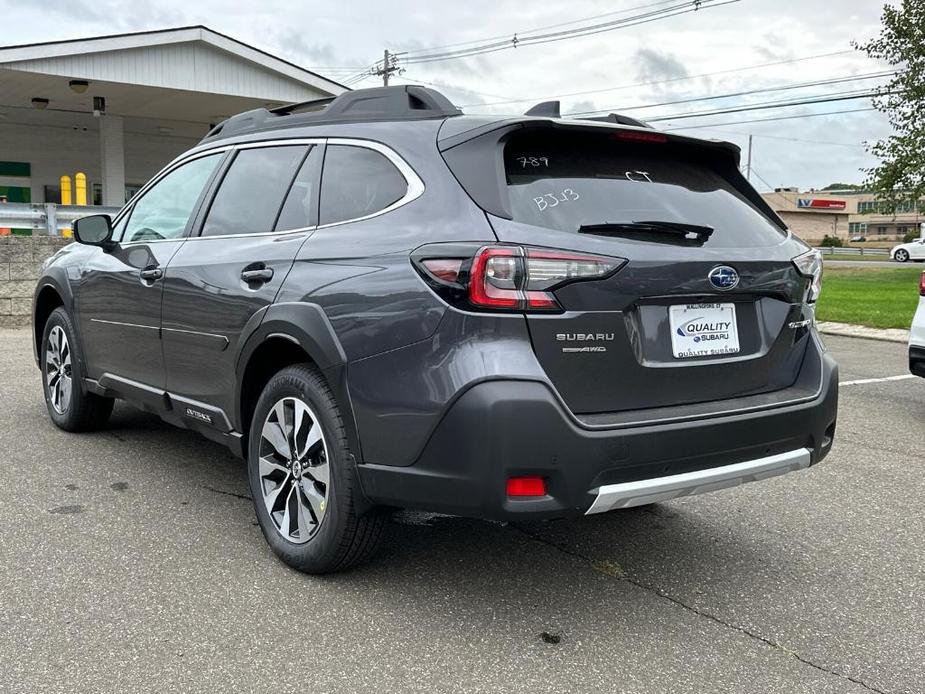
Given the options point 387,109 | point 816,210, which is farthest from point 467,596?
point 816,210

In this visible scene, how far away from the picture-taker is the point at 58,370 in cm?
566

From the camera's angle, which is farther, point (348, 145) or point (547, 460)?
point (348, 145)

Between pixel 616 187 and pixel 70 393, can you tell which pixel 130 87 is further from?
pixel 616 187

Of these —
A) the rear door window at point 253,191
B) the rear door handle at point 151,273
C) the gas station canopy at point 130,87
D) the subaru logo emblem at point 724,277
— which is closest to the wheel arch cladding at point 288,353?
the rear door window at point 253,191

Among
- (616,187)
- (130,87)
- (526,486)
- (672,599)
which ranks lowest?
(672,599)

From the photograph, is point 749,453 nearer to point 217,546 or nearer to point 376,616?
point 376,616

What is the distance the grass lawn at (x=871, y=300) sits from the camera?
1346 centimetres

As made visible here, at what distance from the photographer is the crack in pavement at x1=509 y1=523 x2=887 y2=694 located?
108 inches

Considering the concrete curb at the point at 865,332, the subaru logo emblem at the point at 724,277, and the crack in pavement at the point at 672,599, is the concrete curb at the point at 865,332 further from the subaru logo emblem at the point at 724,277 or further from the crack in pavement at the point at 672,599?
the subaru logo emblem at the point at 724,277

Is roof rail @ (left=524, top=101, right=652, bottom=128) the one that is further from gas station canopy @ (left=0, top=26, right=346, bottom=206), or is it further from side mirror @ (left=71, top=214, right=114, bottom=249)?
gas station canopy @ (left=0, top=26, right=346, bottom=206)

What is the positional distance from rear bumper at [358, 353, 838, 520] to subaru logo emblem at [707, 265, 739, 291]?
447 mm

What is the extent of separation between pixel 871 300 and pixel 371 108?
1579 cm

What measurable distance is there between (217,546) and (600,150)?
2.19m

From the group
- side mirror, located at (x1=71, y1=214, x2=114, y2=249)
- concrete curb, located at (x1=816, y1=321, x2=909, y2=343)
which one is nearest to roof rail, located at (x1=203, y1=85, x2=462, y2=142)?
side mirror, located at (x1=71, y1=214, x2=114, y2=249)
